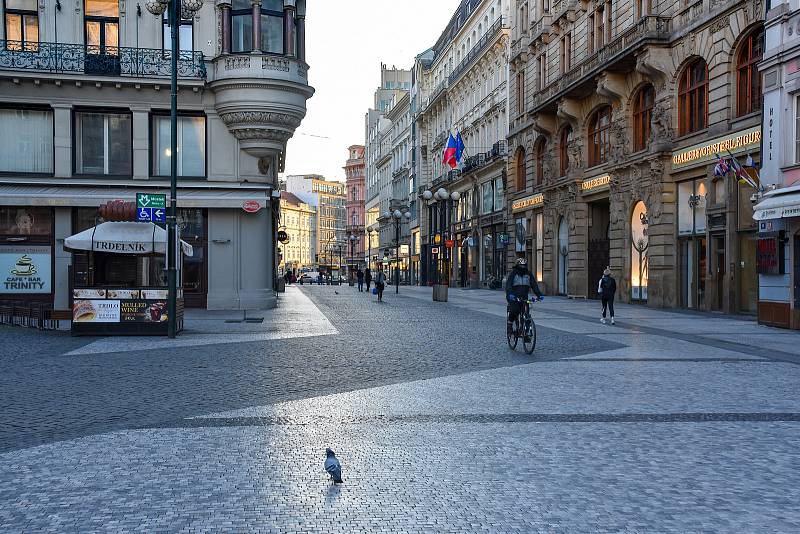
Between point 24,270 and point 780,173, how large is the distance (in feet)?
74.0

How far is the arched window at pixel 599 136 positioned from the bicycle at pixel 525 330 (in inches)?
903

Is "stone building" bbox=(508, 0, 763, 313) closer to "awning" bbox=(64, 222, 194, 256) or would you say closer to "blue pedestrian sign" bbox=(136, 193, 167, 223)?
"blue pedestrian sign" bbox=(136, 193, 167, 223)

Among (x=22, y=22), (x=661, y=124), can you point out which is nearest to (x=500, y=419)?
(x=22, y=22)

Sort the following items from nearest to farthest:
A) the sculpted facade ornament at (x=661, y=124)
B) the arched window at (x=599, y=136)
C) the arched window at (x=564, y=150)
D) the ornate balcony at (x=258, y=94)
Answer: the ornate balcony at (x=258, y=94) → the sculpted facade ornament at (x=661, y=124) → the arched window at (x=599, y=136) → the arched window at (x=564, y=150)

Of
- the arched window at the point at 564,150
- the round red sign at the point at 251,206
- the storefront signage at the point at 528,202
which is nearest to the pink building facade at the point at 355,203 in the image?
the storefront signage at the point at 528,202

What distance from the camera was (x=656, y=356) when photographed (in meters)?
14.6

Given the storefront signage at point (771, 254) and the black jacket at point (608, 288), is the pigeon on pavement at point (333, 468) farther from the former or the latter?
the storefront signage at point (771, 254)

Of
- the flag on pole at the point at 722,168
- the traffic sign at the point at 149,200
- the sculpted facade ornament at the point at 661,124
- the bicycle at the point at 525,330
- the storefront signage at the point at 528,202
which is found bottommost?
the bicycle at the point at 525,330

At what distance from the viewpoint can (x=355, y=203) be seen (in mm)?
151000

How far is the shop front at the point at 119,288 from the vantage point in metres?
18.5

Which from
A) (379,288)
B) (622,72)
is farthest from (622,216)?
(379,288)

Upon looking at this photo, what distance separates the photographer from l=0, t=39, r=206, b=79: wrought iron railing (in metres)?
26.8

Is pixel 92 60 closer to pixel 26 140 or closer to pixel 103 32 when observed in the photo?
pixel 103 32

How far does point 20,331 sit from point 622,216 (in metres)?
23.9
